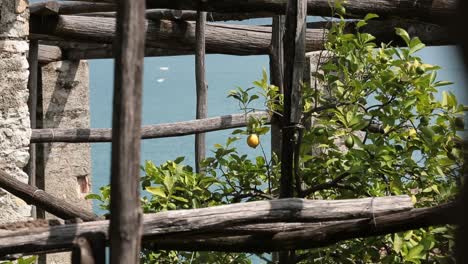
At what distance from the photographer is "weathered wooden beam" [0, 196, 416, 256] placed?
2717 millimetres

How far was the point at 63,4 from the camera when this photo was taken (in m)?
7.22

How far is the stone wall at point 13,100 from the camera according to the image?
446 centimetres

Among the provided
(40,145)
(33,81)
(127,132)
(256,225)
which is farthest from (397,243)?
Answer: (40,145)

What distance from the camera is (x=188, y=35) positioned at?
6.88 metres

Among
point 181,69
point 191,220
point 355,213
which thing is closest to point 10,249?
point 191,220

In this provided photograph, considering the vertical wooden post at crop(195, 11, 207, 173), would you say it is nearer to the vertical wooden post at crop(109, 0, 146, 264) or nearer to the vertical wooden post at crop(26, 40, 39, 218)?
the vertical wooden post at crop(26, 40, 39, 218)

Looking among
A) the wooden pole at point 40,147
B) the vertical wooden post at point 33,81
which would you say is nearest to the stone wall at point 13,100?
the vertical wooden post at point 33,81

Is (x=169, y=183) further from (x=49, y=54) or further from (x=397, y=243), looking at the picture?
(x=49, y=54)

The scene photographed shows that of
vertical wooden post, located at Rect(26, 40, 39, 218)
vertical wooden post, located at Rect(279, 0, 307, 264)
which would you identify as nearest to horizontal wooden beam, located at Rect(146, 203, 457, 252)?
vertical wooden post, located at Rect(279, 0, 307, 264)

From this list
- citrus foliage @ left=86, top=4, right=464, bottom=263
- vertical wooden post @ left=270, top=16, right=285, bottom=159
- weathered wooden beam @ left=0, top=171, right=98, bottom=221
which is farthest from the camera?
vertical wooden post @ left=270, top=16, right=285, bottom=159

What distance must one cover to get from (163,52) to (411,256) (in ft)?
17.1

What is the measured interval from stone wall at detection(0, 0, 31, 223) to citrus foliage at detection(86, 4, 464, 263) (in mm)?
983

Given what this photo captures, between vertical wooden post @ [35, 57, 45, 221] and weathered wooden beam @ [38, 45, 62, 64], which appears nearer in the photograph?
weathered wooden beam @ [38, 45, 62, 64]

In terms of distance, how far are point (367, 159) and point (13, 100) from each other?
2.13m
